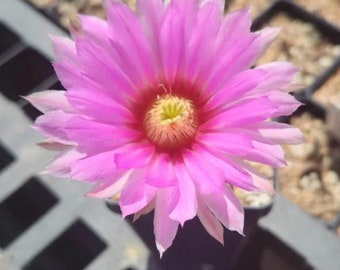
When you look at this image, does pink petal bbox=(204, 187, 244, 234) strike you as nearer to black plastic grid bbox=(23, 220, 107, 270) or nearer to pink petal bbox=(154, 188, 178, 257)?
pink petal bbox=(154, 188, 178, 257)

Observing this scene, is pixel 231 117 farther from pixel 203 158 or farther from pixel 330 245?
pixel 330 245

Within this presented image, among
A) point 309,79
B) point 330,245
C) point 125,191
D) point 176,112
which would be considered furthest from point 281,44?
point 125,191

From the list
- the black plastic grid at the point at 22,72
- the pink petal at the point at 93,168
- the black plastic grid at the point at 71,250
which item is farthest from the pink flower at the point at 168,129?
the black plastic grid at the point at 22,72

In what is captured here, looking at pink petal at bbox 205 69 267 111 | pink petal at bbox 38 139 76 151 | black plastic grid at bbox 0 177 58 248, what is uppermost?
pink petal at bbox 38 139 76 151

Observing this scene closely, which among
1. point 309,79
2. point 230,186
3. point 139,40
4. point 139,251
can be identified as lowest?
point 309,79

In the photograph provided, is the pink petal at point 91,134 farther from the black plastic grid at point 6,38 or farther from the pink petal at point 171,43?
the black plastic grid at point 6,38

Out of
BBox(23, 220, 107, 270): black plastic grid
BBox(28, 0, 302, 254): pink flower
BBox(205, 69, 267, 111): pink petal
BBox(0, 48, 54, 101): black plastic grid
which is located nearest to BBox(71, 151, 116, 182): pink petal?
BBox(28, 0, 302, 254): pink flower

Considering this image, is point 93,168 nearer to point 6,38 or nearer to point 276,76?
point 276,76
